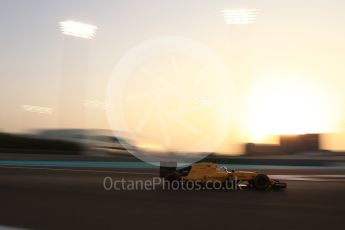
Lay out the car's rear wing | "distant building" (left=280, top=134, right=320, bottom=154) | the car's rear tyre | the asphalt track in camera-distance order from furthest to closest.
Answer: "distant building" (left=280, top=134, right=320, bottom=154)
the car's rear wing
the car's rear tyre
the asphalt track

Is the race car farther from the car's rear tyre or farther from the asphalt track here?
the asphalt track

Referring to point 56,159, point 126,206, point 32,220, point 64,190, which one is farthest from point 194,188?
point 56,159

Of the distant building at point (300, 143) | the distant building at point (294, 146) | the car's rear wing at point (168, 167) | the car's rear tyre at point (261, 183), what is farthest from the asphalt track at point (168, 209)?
the distant building at point (300, 143)

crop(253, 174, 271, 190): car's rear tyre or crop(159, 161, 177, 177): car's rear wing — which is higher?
crop(159, 161, 177, 177): car's rear wing

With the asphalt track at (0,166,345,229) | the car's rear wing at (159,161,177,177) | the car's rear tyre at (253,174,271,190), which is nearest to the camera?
the asphalt track at (0,166,345,229)

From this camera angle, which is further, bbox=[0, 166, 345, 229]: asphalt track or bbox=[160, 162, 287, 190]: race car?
bbox=[160, 162, 287, 190]: race car

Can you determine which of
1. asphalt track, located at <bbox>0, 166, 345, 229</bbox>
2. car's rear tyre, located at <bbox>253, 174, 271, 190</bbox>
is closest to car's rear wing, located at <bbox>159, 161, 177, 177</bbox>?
asphalt track, located at <bbox>0, 166, 345, 229</bbox>

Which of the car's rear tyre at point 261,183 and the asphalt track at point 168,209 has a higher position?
the car's rear tyre at point 261,183

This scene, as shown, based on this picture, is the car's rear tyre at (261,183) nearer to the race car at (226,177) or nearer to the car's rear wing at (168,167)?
the race car at (226,177)

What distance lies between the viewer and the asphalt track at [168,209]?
726 centimetres

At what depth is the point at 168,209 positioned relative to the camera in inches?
352

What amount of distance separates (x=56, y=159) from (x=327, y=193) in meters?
29.2

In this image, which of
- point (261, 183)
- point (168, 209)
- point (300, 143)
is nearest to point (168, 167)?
point (261, 183)

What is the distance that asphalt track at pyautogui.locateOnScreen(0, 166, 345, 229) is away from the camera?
7.26m
